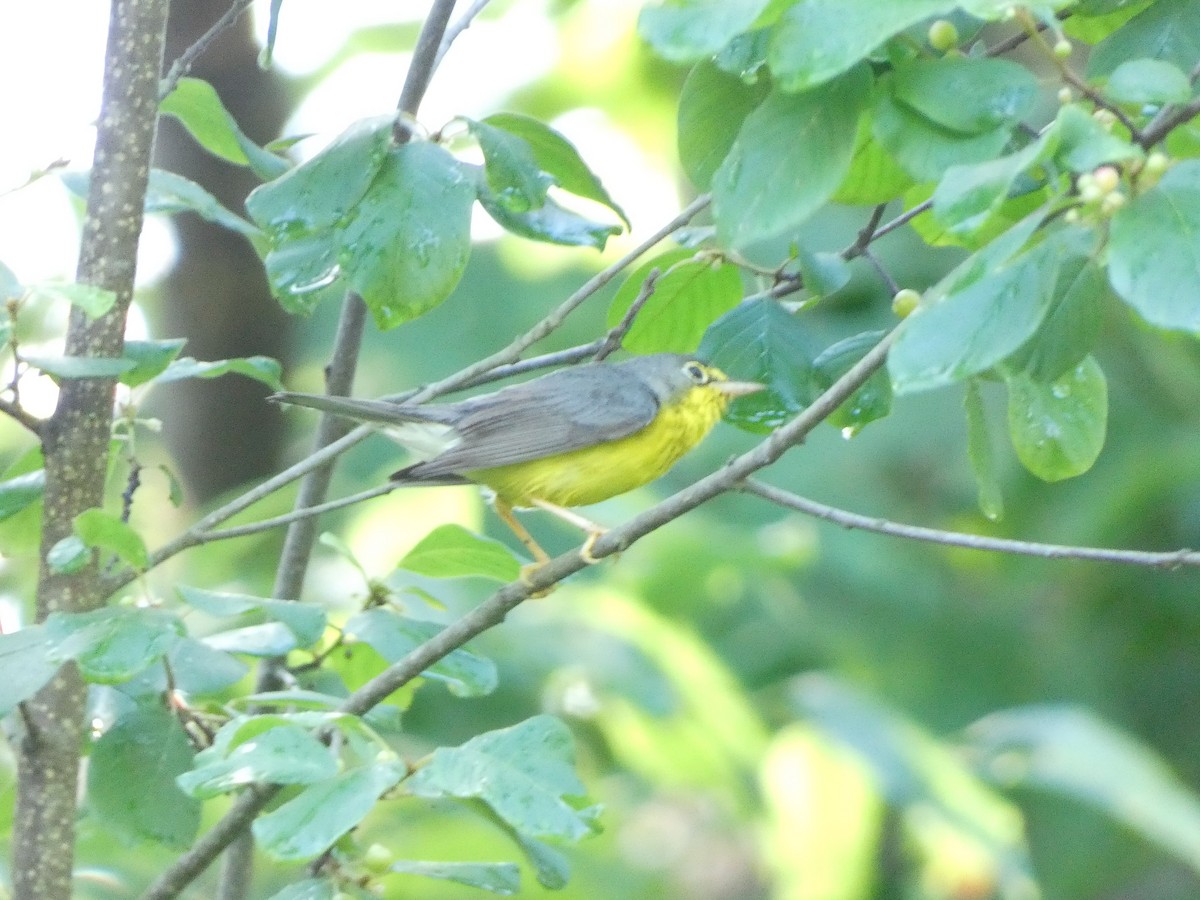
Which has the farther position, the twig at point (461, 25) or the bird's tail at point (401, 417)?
the bird's tail at point (401, 417)

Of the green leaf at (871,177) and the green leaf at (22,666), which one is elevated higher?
the green leaf at (871,177)

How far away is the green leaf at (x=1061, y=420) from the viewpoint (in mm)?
2383

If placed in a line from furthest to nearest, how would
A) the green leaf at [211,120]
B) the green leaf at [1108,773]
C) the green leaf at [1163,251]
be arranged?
the green leaf at [1108,773], the green leaf at [211,120], the green leaf at [1163,251]

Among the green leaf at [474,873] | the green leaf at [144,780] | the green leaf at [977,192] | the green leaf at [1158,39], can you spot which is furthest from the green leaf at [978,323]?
the green leaf at [144,780]

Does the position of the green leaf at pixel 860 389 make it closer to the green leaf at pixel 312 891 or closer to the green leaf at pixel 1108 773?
the green leaf at pixel 312 891

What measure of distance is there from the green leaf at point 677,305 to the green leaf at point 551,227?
0.19 m

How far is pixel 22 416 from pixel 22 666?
1.77 feet

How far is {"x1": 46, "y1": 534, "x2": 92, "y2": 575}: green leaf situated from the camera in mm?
2494

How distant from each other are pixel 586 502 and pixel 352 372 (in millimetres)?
1334

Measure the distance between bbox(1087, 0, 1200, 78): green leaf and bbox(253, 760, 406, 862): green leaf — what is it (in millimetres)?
1561

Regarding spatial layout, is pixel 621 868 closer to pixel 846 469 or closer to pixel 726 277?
pixel 846 469

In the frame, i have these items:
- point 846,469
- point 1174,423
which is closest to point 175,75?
point 846,469

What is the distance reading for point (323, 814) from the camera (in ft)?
6.42

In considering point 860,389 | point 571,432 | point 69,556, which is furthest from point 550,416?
point 69,556
